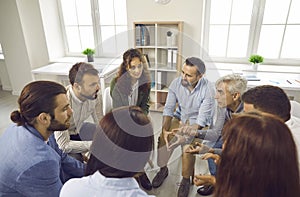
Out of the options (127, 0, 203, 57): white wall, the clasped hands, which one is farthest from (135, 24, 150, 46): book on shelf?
the clasped hands

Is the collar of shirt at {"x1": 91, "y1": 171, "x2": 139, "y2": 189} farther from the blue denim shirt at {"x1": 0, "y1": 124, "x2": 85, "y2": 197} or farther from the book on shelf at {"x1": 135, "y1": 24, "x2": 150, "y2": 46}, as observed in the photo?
the book on shelf at {"x1": 135, "y1": 24, "x2": 150, "y2": 46}

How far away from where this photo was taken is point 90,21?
3.17 metres

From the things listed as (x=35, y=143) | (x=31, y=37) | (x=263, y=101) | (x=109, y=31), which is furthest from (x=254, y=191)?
(x=31, y=37)

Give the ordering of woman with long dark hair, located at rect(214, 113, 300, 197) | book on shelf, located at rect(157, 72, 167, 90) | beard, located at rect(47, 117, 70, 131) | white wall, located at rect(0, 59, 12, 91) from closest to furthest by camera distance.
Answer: woman with long dark hair, located at rect(214, 113, 300, 197) → beard, located at rect(47, 117, 70, 131) → book on shelf, located at rect(157, 72, 167, 90) → white wall, located at rect(0, 59, 12, 91)

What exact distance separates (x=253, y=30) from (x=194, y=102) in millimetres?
1623

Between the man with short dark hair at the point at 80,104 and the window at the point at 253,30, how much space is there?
1.66m

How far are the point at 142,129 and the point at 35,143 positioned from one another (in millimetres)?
491

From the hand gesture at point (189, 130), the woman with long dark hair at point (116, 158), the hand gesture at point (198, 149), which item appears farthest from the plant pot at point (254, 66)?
the woman with long dark hair at point (116, 158)

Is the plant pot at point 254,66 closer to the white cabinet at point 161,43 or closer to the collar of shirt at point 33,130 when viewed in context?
the white cabinet at point 161,43

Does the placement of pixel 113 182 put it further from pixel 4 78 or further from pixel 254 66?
pixel 4 78

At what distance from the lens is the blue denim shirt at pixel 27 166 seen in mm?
872

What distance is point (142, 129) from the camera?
772mm

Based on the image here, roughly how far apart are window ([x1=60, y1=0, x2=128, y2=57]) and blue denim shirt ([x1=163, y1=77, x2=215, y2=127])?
62.8 inches

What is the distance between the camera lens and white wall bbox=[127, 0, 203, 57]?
2.47 m
